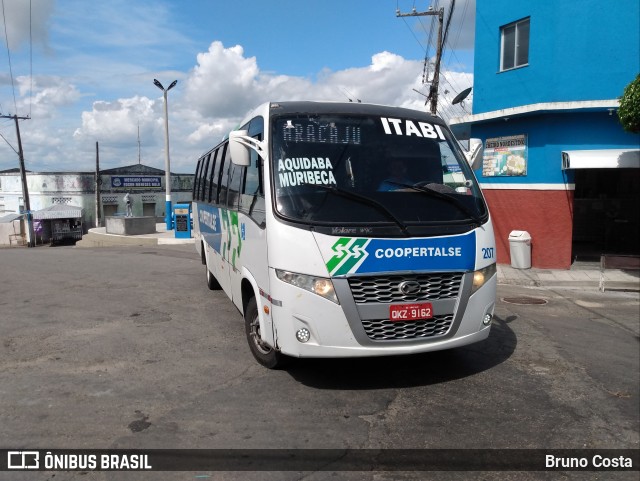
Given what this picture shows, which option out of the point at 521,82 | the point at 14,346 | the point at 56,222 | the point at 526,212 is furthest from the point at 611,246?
the point at 56,222

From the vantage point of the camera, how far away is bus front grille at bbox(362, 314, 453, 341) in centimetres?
418

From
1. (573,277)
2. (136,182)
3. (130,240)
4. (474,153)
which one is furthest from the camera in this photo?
(136,182)

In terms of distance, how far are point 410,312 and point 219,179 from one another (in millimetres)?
4153

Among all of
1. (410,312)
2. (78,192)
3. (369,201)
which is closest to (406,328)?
(410,312)

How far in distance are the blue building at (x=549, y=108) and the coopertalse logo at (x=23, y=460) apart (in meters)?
10.7

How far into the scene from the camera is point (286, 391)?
447 centimetres

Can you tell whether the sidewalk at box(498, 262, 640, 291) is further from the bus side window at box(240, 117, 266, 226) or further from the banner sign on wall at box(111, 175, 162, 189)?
the banner sign on wall at box(111, 175, 162, 189)

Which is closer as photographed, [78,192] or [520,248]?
[520,248]

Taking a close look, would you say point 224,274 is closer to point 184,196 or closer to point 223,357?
point 223,357

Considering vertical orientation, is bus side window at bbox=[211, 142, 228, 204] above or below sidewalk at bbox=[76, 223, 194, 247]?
above

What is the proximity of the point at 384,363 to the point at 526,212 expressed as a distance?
9.52 metres

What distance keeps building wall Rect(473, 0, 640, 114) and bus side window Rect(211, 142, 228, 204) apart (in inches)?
350

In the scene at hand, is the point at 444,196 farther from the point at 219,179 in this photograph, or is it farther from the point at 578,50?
the point at 578,50

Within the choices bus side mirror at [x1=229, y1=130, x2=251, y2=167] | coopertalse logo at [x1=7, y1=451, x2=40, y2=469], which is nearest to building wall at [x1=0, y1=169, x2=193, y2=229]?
bus side mirror at [x1=229, y1=130, x2=251, y2=167]
